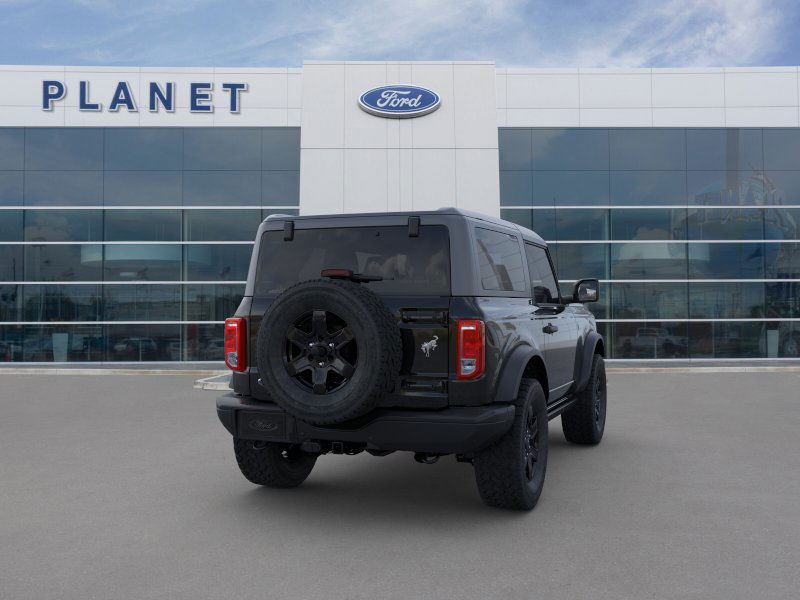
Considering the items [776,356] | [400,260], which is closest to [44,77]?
[400,260]

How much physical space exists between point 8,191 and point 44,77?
11.6 feet

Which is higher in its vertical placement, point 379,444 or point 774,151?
point 774,151

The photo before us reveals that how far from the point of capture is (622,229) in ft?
73.8

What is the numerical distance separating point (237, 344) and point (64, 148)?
19802 mm

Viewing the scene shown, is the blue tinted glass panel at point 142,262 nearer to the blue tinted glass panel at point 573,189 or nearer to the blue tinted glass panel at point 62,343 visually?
the blue tinted glass panel at point 62,343

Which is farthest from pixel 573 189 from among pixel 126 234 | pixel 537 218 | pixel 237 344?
pixel 237 344

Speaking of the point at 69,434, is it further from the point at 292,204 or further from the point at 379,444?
the point at 292,204

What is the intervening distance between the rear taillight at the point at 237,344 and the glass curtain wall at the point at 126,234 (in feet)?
56.8

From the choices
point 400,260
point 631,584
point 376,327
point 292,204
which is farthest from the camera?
point 292,204

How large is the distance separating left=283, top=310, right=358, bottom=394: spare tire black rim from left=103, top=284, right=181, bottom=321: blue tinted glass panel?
18338mm

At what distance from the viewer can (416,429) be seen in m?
4.67

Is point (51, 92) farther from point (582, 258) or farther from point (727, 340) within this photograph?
point (727, 340)

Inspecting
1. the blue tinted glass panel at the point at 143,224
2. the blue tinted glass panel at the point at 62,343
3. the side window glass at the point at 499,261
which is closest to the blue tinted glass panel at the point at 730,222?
the blue tinted glass panel at the point at 143,224

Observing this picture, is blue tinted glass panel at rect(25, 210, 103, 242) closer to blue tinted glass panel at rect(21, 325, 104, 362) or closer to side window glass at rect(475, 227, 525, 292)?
blue tinted glass panel at rect(21, 325, 104, 362)
